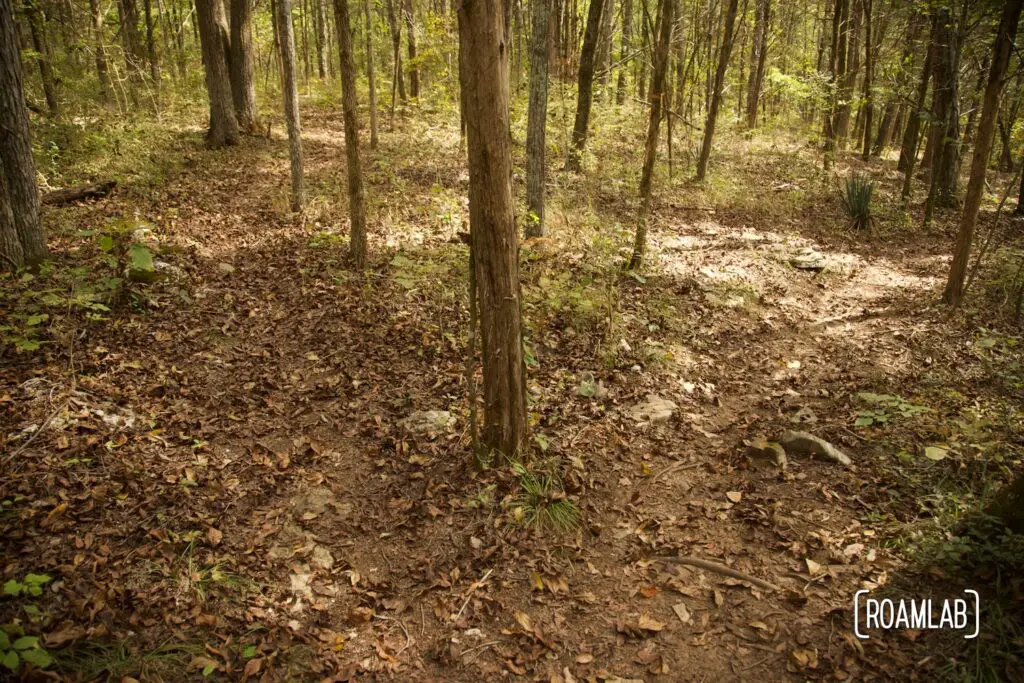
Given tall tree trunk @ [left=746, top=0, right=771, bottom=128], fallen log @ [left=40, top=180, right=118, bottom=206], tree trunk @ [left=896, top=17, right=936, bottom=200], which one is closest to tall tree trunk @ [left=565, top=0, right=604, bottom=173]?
tree trunk @ [left=896, top=17, right=936, bottom=200]

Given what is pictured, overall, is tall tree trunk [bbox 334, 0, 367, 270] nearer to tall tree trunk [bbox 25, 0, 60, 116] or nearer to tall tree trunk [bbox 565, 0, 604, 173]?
tall tree trunk [bbox 565, 0, 604, 173]

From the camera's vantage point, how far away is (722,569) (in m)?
4.00

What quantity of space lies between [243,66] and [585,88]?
795 centimetres

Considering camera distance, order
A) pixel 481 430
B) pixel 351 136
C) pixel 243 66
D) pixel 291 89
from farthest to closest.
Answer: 1. pixel 243 66
2. pixel 291 89
3. pixel 351 136
4. pixel 481 430

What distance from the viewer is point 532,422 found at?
538cm

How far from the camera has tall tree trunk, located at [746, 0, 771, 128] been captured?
16.7m

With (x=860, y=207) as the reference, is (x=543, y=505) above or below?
below

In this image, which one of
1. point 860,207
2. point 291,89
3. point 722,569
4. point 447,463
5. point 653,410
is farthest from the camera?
point 860,207

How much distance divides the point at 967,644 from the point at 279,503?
4.72 m

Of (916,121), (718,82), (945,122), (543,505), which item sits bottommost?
(543,505)

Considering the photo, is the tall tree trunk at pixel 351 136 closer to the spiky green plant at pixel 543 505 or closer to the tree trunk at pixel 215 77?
the spiky green plant at pixel 543 505

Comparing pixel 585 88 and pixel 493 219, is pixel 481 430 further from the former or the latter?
pixel 585 88

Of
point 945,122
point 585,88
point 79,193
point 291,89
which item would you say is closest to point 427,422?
point 291,89

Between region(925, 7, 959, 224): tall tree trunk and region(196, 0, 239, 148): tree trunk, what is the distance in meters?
14.9
